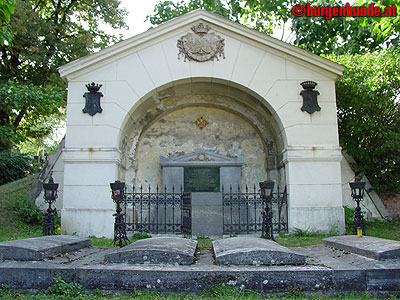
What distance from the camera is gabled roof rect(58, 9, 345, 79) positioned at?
9938mm

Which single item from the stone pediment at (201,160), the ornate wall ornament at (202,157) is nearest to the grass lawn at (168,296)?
the stone pediment at (201,160)

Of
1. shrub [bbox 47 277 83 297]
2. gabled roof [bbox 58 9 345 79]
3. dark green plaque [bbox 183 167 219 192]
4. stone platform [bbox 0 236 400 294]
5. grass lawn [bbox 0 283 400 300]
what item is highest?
gabled roof [bbox 58 9 345 79]

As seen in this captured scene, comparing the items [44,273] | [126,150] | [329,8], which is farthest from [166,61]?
[329,8]

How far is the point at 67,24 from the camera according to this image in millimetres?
17609

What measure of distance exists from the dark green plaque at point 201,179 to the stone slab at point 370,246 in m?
5.49

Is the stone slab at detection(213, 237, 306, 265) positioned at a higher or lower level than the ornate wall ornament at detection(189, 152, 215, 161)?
lower

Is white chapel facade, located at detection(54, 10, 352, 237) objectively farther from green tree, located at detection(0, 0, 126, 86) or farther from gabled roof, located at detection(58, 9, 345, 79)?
green tree, located at detection(0, 0, 126, 86)

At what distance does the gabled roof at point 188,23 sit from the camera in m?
9.94

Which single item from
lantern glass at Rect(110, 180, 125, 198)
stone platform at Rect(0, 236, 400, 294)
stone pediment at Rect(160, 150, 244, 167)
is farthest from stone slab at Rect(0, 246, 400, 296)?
stone pediment at Rect(160, 150, 244, 167)

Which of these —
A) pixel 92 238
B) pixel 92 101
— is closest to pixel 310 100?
pixel 92 101

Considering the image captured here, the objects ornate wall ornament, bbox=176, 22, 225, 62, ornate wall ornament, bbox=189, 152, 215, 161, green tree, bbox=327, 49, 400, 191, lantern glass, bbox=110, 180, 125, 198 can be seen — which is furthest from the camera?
ornate wall ornament, bbox=189, 152, 215, 161

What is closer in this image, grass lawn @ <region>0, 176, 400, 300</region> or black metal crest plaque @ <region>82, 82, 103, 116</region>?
grass lawn @ <region>0, 176, 400, 300</region>

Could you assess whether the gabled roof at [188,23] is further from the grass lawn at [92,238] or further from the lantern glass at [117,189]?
the lantern glass at [117,189]

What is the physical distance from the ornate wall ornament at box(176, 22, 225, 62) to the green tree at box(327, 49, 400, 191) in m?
3.85
